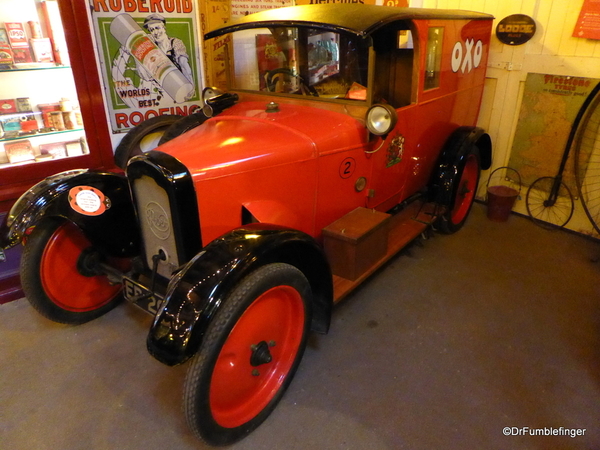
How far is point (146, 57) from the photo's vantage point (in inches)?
120

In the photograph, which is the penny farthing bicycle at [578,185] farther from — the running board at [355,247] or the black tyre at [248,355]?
the black tyre at [248,355]

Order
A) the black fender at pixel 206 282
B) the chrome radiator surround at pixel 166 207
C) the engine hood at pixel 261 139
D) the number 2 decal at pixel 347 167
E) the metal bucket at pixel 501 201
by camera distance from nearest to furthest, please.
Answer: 1. the black fender at pixel 206 282
2. the chrome radiator surround at pixel 166 207
3. the engine hood at pixel 261 139
4. the number 2 decal at pixel 347 167
5. the metal bucket at pixel 501 201

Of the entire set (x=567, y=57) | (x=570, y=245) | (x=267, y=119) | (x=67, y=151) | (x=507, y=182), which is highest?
(x=567, y=57)

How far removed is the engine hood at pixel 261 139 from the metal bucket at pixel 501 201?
6.41 ft

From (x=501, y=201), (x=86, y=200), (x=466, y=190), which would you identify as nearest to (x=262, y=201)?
(x=86, y=200)

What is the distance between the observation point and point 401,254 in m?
3.28

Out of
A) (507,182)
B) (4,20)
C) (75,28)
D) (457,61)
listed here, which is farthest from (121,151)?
(507,182)

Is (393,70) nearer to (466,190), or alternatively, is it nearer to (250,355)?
(466,190)

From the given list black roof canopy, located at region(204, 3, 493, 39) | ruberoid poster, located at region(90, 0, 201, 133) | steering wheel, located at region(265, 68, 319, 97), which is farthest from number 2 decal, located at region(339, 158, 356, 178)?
ruberoid poster, located at region(90, 0, 201, 133)

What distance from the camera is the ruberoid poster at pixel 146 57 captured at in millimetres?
2844

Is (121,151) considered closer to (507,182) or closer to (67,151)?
(67,151)

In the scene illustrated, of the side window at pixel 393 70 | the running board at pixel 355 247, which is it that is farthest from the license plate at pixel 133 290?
the side window at pixel 393 70

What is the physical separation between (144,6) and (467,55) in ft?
7.75

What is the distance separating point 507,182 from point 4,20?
13.7ft
